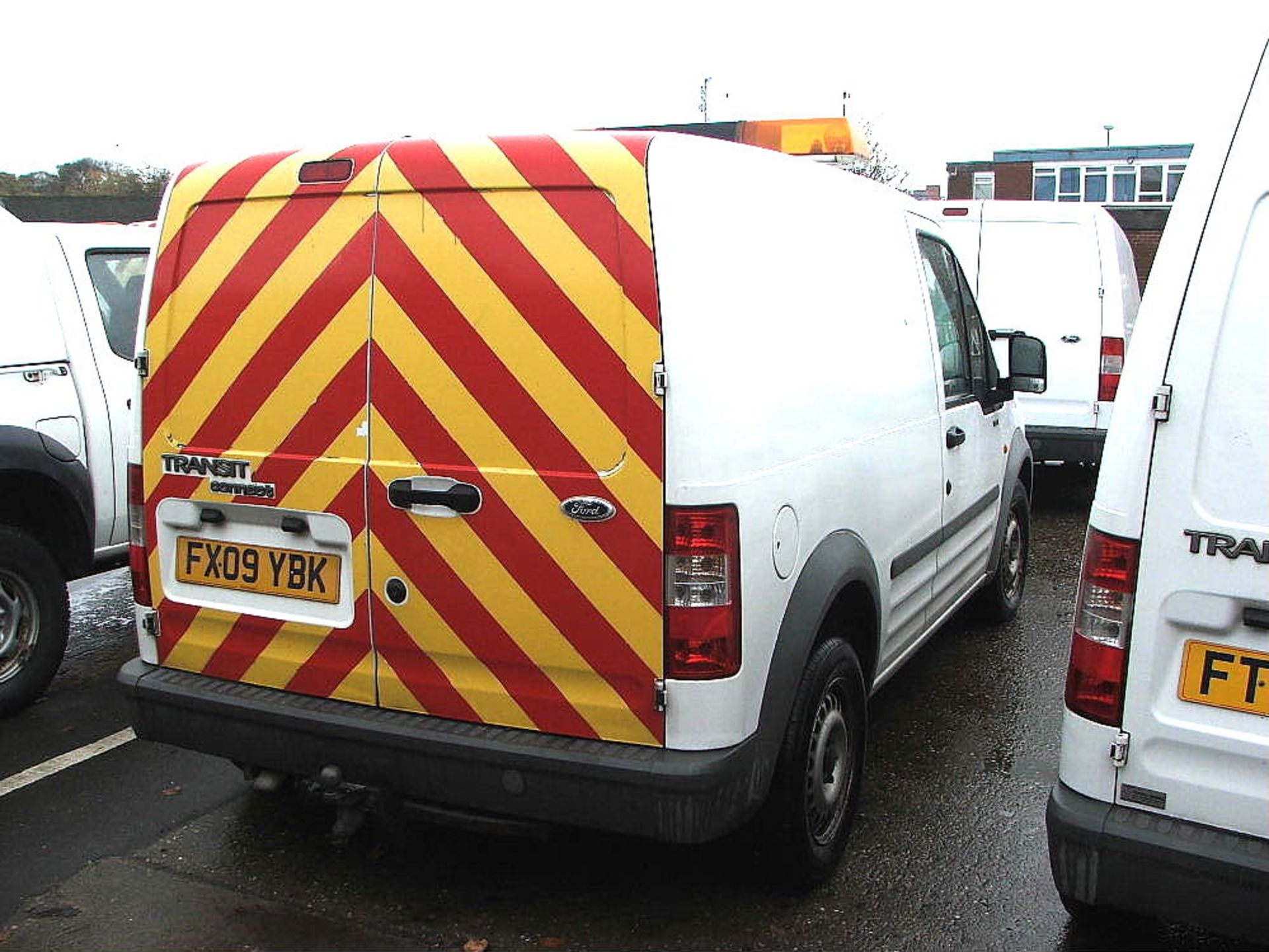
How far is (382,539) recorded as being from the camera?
3115 mm

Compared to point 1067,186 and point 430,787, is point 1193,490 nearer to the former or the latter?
point 430,787

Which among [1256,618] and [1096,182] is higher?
[1096,182]

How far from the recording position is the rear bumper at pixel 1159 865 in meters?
2.43

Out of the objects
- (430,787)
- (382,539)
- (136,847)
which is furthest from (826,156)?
(136,847)

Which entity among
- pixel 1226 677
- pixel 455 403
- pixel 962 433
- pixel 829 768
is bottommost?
pixel 829 768

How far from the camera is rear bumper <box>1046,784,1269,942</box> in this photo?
95.5 inches

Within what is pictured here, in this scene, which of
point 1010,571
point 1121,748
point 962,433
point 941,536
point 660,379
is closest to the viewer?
point 1121,748

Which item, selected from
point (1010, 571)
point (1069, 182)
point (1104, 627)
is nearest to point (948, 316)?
point (1010, 571)

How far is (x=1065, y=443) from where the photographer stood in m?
9.13

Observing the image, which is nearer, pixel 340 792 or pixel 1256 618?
pixel 1256 618

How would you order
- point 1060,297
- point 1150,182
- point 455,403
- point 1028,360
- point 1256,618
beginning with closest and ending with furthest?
point 1256,618, point 455,403, point 1028,360, point 1060,297, point 1150,182

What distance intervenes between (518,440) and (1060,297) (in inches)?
288

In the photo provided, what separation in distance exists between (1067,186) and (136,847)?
146 ft

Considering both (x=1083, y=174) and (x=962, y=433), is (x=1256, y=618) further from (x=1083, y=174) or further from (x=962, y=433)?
(x=1083, y=174)
